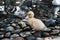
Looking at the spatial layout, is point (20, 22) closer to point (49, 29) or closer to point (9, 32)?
point (9, 32)

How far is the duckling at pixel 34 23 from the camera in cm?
131

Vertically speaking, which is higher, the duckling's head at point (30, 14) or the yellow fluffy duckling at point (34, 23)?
the duckling's head at point (30, 14)

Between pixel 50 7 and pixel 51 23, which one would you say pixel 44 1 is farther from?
pixel 51 23

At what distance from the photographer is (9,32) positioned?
1.30 meters

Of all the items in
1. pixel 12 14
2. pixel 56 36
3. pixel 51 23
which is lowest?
pixel 56 36

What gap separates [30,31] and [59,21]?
273mm

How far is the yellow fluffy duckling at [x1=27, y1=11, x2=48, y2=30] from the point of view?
1.31 m

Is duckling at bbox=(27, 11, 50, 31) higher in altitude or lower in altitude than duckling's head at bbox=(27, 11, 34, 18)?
lower

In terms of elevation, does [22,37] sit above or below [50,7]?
below

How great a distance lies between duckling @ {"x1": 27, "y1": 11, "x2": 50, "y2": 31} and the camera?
131 centimetres

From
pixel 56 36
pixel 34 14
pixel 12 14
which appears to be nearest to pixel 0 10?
pixel 12 14

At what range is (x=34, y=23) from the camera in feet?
4.34

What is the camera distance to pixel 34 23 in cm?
132

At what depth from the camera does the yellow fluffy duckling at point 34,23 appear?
131 cm
